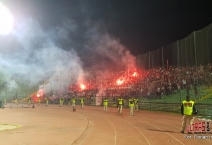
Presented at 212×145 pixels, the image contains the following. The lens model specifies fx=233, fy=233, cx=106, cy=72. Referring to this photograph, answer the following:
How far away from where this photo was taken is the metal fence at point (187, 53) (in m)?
20.3

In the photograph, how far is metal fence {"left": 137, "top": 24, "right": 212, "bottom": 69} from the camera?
2034cm

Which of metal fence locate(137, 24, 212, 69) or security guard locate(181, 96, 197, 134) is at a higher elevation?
metal fence locate(137, 24, 212, 69)

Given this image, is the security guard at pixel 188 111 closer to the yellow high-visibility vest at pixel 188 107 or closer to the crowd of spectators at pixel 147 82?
the yellow high-visibility vest at pixel 188 107

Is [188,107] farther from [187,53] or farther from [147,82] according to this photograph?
[147,82]

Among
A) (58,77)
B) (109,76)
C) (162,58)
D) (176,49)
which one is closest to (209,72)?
(176,49)

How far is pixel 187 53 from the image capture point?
22.8 m

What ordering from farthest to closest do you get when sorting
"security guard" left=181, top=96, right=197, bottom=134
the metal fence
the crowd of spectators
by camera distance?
1. the crowd of spectators
2. the metal fence
3. "security guard" left=181, top=96, right=197, bottom=134

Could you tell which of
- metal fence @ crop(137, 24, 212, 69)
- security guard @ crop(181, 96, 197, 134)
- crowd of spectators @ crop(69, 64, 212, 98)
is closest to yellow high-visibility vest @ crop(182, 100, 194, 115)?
security guard @ crop(181, 96, 197, 134)

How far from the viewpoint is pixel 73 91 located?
48.8m

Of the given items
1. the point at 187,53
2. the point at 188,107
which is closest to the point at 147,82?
the point at 187,53

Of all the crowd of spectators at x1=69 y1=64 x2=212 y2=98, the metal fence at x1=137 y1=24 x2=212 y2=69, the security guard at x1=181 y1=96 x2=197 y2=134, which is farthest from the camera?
the crowd of spectators at x1=69 y1=64 x2=212 y2=98

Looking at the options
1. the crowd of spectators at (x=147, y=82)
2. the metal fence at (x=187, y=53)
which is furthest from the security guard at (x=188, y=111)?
the metal fence at (x=187, y=53)

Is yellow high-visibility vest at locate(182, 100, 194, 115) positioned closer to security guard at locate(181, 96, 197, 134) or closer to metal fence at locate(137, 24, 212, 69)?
security guard at locate(181, 96, 197, 134)

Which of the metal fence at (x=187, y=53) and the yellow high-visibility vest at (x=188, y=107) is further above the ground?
the metal fence at (x=187, y=53)
